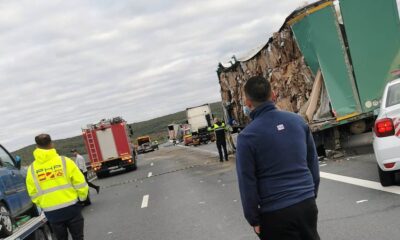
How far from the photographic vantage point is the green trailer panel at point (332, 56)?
13.3 metres

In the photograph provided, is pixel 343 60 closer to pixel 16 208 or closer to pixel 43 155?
pixel 16 208

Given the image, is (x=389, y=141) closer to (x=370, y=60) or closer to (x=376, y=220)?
(x=376, y=220)

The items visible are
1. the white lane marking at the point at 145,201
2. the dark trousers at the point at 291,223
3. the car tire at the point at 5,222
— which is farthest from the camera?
the white lane marking at the point at 145,201

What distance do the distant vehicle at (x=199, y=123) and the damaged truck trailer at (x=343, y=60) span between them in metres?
34.3

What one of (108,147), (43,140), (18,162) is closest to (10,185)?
(18,162)

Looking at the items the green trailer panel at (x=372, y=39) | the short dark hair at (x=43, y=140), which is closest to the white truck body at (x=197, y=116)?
the green trailer panel at (x=372, y=39)

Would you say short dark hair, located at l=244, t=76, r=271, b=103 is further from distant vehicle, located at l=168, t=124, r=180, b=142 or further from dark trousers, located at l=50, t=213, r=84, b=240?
distant vehicle, located at l=168, t=124, r=180, b=142

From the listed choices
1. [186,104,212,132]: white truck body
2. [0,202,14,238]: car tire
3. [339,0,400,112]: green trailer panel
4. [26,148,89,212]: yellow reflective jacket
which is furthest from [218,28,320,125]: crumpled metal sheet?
[186,104,212,132]: white truck body

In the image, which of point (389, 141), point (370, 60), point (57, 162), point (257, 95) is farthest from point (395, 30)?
point (257, 95)

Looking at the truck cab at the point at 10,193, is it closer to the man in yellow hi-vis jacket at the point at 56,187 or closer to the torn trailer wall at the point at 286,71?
the man in yellow hi-vis jacket at the point at 56,187

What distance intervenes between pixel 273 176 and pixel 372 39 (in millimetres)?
10284

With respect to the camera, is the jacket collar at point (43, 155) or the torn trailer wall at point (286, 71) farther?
the torn trailer wall at point (286, 71)

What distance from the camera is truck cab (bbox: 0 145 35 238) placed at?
745 cm

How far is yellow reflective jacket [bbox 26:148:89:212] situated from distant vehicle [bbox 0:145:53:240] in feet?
2.89
